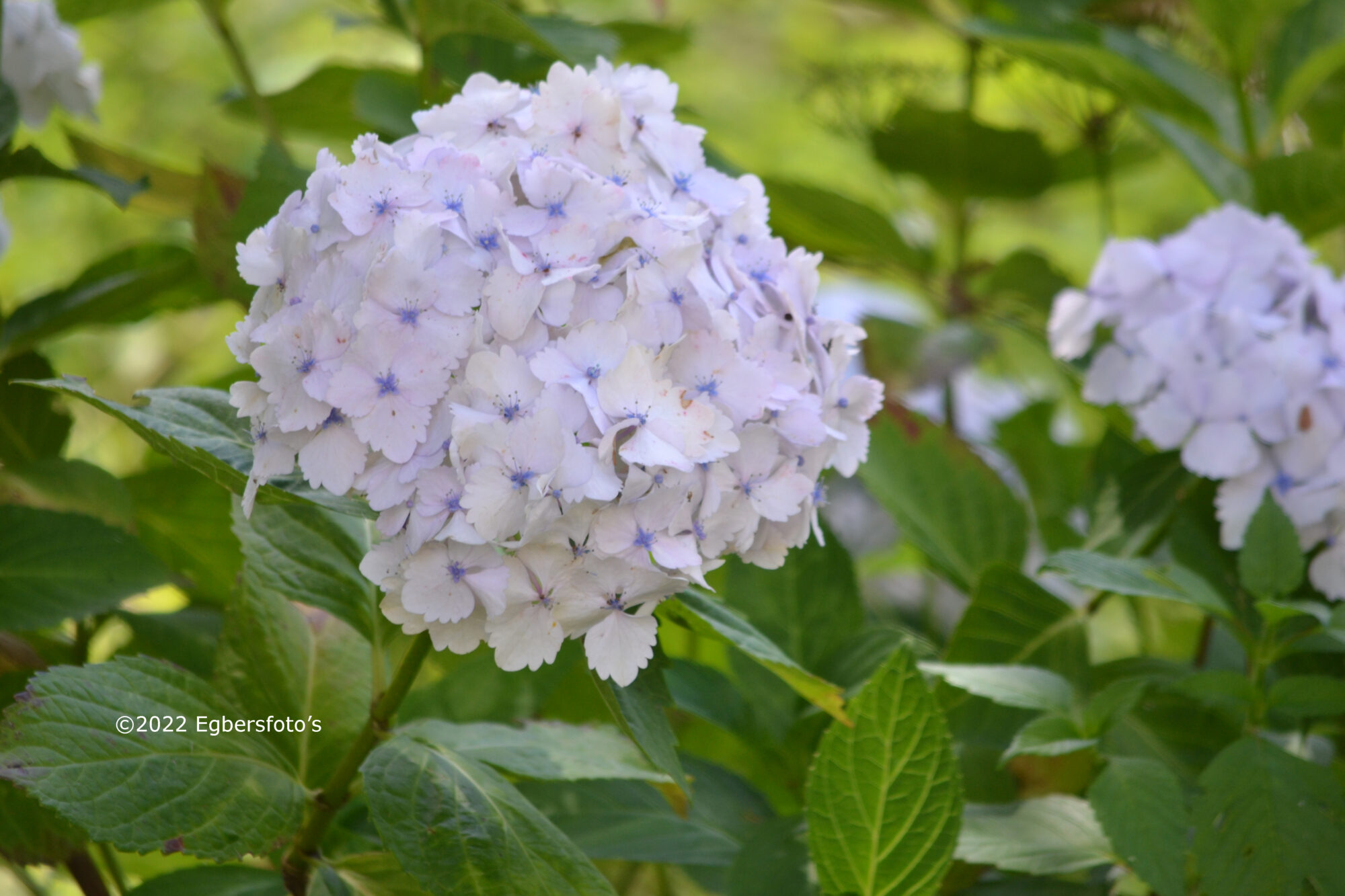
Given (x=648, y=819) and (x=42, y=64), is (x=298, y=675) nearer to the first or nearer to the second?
(x=648, y=819)

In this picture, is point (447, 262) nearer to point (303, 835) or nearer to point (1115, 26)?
point (303, 835)

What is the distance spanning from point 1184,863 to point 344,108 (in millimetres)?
955

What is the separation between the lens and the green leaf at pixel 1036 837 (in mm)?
735

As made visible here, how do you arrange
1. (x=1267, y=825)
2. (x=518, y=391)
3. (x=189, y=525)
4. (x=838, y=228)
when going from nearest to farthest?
1. (x=518, y=391)
2. (x=1267, y=825)
3. (x=189, y=525)
4. (x=838, y=228)

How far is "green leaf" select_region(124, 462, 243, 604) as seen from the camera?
93 centimetres

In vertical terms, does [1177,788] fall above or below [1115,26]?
below

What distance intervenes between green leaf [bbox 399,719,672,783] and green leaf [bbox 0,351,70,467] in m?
0.42

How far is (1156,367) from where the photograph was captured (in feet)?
2.90

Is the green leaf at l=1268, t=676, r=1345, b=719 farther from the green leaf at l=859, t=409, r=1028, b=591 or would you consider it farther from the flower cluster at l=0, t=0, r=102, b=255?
the flower cluster at l=0, t=0, r=102, b=255

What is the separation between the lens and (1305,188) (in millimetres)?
1015

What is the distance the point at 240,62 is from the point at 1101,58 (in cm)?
77

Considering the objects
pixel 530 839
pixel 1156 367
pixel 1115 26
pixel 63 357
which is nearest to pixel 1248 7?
pixel 1115 26

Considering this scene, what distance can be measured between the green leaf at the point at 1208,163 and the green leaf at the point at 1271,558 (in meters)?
0.39

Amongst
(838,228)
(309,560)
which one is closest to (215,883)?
(309,560)
